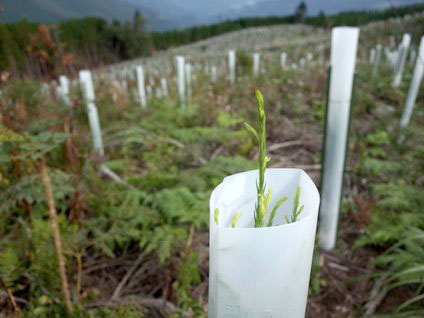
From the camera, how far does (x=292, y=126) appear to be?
4008mm

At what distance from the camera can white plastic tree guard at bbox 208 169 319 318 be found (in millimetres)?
394

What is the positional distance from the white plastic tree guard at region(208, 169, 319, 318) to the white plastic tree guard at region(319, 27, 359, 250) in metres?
1.27

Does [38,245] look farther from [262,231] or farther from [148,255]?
[262,231]

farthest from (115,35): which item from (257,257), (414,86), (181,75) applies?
(257,257)

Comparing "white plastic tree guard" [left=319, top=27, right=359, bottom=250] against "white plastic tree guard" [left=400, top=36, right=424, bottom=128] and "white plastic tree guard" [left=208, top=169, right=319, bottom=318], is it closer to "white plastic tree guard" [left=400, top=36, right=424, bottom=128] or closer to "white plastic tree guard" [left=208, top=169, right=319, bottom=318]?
"white plastic tree guard" [left=208, top=169, right=319, bottom=318]

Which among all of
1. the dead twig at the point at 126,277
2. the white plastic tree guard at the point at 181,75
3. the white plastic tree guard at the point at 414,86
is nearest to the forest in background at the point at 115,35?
the white plastic tree guard at the point at 181,75

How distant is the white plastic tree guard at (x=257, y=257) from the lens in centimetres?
39

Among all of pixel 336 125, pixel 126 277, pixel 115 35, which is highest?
pixel 115 35

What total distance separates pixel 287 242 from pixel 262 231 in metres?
0.04

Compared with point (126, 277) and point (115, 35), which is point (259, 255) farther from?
point (115, 35)

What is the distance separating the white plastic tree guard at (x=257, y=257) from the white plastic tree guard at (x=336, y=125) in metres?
1.27

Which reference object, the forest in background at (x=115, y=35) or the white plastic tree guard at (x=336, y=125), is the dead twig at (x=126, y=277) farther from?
the forest in background at (x=115, y=35)

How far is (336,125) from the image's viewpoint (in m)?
1.64

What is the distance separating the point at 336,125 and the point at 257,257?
1.43 metres
